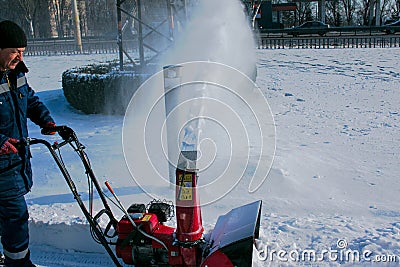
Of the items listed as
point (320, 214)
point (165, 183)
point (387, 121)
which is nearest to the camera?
point (320, 214)

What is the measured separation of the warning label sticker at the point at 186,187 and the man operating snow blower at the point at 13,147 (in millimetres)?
1117

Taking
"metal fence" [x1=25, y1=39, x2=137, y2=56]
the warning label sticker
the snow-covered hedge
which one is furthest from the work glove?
"metal fence" [x1=25, y1=39, x2=137, y2=56]

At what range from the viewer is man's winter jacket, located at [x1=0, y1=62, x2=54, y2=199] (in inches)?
113

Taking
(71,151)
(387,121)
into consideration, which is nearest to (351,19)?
(387,121)

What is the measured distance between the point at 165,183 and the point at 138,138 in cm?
184

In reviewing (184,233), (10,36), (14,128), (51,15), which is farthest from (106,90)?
(51,15)

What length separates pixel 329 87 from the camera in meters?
11.4

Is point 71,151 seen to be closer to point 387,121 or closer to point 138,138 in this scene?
point 138,138

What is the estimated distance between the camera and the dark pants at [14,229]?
3.01m

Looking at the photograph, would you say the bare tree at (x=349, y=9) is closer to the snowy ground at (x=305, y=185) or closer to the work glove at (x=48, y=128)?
the snowy ground at (x=305, y=185)

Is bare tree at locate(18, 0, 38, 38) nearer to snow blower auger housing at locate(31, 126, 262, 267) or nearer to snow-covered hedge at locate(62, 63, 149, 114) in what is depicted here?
snow-covered hedge at locate(62, 63, 149, 114)

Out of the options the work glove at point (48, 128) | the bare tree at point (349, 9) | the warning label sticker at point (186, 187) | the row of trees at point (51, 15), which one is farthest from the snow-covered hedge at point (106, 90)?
the bare tree at point (349, 9)

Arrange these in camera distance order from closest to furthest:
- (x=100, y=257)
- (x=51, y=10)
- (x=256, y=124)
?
(x=100, y=257) → (x=256, y=124) → (x=51, y=10)

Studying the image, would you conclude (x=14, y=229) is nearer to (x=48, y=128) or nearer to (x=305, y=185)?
(x=48, y=128)
